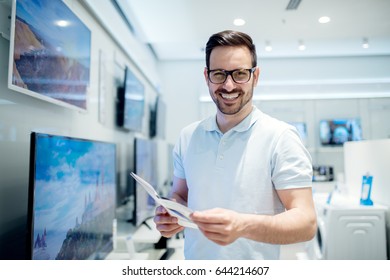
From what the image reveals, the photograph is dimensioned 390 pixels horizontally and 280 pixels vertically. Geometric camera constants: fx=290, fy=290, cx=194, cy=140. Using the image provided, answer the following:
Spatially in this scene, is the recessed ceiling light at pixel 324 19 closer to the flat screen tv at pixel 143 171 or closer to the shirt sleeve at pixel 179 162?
the flat screen tv at pixel 143 171

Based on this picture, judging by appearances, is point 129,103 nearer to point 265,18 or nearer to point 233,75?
point 265,18

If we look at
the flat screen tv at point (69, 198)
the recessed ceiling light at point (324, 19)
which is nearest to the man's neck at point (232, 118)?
the flat screen tv at point (69, 198)

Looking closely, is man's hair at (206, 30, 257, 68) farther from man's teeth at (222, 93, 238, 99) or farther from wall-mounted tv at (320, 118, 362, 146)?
wall-mounted tv at (320, 118, 362, 146)

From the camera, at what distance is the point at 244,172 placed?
992 mm

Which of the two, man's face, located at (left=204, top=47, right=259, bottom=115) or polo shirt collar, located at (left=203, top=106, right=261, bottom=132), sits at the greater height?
man's face, located at (left=204, top=47, right=259, bottom=115)

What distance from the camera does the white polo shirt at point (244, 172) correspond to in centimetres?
95

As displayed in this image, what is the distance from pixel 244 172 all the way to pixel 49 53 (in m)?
0.94

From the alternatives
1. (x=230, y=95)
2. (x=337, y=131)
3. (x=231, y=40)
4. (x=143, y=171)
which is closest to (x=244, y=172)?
(x=230, y=95)

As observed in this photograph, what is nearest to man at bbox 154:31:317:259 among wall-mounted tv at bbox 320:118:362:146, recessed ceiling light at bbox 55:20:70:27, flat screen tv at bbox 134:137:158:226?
recessed ceiling light at bbox 55:20:70:27

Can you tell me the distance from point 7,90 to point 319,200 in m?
2.83

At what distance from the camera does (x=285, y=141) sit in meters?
0.95

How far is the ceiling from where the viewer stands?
2150 millimetres

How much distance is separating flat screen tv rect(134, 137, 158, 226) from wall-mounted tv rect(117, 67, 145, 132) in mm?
225
